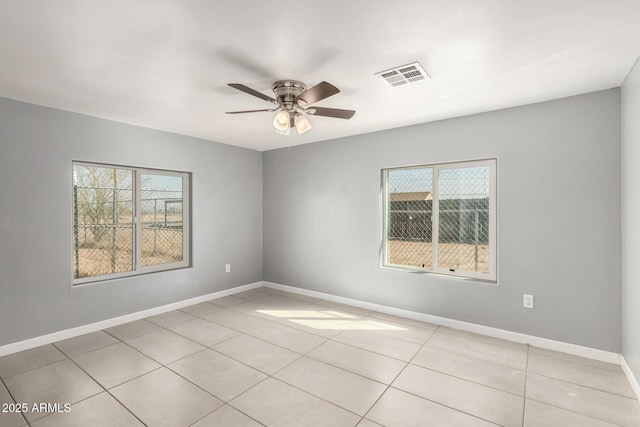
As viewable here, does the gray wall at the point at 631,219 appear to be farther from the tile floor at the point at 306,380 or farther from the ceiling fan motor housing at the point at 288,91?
the ceiling fan motor housing at the point at 288,91

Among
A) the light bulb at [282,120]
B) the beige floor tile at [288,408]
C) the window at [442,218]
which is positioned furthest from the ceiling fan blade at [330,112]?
the beige floor tile at [288,408]

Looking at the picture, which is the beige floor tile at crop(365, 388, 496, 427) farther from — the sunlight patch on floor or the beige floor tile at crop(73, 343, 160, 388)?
the beige floor tile at crop(73, 343, 160, 388)

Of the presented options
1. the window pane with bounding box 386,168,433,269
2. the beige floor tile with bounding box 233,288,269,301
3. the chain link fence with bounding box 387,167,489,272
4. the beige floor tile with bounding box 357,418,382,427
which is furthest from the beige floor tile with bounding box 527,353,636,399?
the beige floor tile with bounding box 233,288,269,301

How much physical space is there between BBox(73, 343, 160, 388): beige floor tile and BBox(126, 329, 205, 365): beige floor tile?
70 millimetres

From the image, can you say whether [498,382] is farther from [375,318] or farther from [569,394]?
[375,318]

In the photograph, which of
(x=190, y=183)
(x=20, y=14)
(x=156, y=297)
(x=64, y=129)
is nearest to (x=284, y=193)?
(x=190, y=183)

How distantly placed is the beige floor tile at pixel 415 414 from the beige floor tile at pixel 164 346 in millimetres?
1798

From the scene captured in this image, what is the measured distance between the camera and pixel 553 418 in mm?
1993

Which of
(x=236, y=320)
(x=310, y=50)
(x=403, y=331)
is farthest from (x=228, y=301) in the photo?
(x=310, y=50)

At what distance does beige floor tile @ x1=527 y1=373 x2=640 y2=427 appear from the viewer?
2.00 m

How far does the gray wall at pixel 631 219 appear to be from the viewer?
220cm

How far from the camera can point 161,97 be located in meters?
2.85

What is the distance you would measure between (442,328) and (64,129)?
4540 millimetres

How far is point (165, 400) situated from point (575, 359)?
3.39 metres
